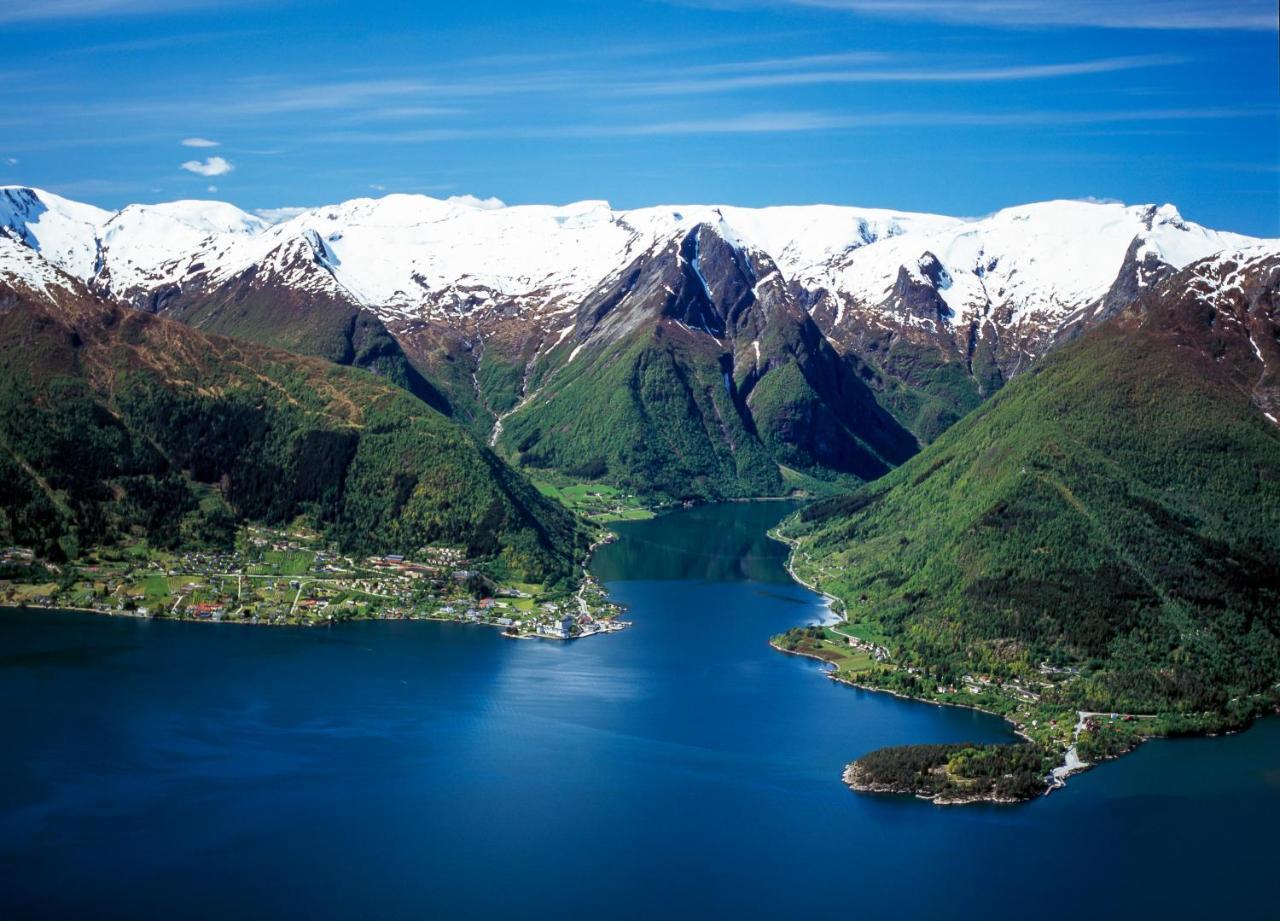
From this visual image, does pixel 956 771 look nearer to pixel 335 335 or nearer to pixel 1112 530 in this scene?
pixel 1112 530

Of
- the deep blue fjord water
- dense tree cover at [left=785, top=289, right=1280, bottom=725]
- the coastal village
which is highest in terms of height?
dense tree cover at [left=785, top=289, right=1280, bottom=725]

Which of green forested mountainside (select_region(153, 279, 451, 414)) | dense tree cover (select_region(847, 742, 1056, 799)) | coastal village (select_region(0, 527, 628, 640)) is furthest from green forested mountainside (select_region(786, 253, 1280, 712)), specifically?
green forested mountainside (select_region(153, 279, 451, 414))

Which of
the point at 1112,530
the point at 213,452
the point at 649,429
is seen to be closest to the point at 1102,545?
the point at 1112,530

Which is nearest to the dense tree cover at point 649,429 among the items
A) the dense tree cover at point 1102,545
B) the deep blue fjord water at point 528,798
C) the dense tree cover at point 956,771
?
the dense tree cover at point 1102,545

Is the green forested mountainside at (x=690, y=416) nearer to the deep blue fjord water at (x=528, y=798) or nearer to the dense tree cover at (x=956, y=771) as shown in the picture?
the deep blue fjord water at (x=528, y=798)

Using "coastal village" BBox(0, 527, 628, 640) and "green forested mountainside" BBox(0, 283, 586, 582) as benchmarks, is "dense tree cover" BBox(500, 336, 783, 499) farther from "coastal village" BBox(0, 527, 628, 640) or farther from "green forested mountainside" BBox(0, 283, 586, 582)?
"coastal village" BBox(0, 527, 628, 640)

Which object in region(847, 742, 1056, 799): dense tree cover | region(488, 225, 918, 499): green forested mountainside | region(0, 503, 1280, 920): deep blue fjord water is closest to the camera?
region(0, 503, 1280, 920): deep blue fjord water
